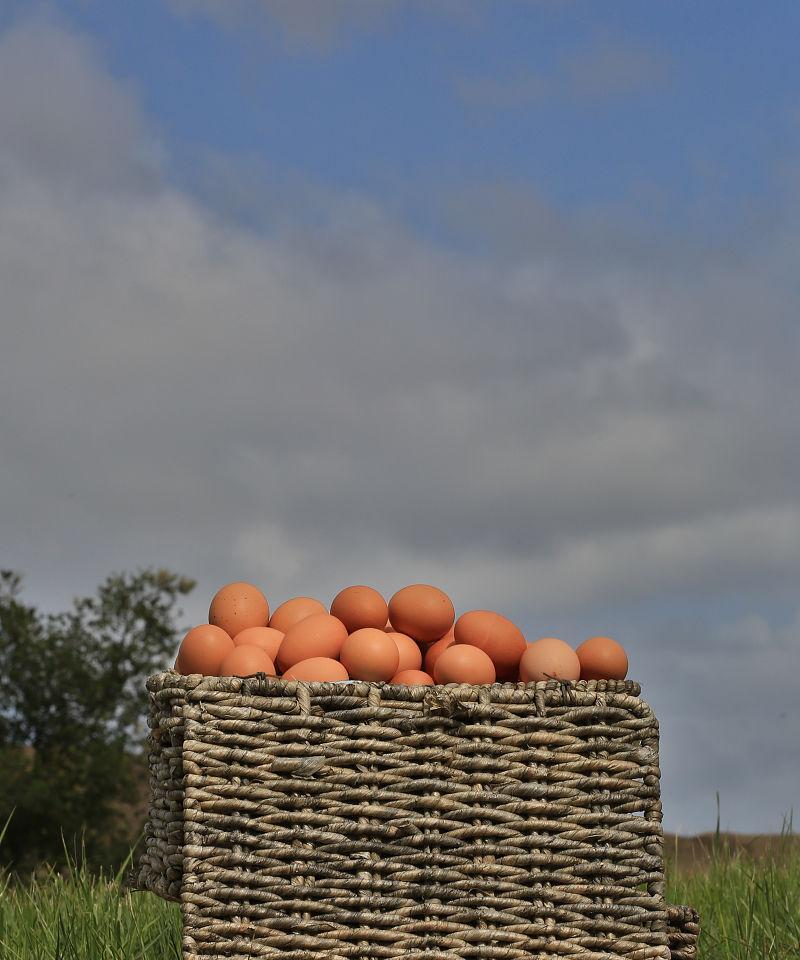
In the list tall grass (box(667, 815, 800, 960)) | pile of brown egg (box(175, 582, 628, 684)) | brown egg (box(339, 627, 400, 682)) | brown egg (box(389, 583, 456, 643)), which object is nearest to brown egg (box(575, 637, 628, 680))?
pile of brown egg (box(175, 582, 628, 684))

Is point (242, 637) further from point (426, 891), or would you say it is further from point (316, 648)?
point (426, 891)

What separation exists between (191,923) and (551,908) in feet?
2.93

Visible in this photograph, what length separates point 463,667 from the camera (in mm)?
3014

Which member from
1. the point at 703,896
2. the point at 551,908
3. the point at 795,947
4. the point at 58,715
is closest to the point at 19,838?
the point at 58,715

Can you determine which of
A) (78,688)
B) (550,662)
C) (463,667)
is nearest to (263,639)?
(463,667)

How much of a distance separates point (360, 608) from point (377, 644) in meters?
0.32

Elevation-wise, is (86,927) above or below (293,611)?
below

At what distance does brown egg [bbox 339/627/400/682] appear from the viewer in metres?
2.96

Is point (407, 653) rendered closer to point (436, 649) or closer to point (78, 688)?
point (436, 649)

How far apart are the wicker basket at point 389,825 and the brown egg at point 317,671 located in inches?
4.2

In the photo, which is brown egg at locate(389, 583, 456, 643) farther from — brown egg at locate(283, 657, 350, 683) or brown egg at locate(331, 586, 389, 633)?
brown egg at locate(283, 657, 350, 683)

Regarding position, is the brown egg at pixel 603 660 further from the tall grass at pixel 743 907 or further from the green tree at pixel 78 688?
the green tree at pixel 78 688

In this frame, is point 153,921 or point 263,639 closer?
point 263,639

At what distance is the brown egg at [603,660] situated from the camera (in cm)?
321
